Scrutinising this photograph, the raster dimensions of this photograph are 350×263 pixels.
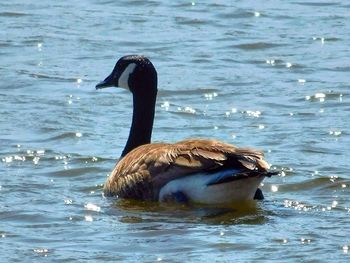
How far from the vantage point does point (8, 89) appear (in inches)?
612

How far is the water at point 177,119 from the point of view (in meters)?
9.87

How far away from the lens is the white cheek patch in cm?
1243

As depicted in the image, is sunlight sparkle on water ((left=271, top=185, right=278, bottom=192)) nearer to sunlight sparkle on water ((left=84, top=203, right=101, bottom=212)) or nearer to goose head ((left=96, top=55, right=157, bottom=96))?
goose head ((left=96, top=55, right=157, bottom=96))

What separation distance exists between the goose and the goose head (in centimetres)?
63

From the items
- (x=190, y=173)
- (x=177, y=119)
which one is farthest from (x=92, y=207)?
(x=177, y=119)

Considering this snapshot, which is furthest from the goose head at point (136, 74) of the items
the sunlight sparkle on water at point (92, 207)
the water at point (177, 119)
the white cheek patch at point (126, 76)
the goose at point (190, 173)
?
the sunlight sparkle on water at point (92, 207)

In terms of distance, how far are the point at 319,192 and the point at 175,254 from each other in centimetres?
257

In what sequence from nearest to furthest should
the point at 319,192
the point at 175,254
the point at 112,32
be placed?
the point at 175,254
the point at 319,192
the point at 112,32

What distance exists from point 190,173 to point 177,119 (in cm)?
368

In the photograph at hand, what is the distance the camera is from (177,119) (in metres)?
14.4

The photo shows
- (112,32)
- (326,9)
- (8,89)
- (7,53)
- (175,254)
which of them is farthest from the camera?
(326,9)

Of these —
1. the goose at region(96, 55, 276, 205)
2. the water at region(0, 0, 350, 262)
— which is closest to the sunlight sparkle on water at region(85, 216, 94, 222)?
the water at region(0, 0, 350, 262)

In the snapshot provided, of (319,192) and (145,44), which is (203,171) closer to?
(319,192)

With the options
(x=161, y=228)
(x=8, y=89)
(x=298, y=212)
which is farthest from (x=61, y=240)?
(x=8, y=89)
